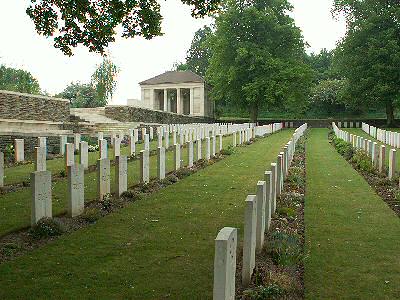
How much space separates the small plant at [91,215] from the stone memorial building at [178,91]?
49.8 meters

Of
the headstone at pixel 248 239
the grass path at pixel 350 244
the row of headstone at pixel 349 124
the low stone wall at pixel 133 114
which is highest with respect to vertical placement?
the low stone wall at pixel 133 114

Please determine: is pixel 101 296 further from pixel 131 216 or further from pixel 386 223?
pixel 386 223

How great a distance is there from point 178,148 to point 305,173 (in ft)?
11.8

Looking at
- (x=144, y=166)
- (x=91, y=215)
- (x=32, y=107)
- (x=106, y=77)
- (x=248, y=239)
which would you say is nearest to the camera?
(x=248, y=239)

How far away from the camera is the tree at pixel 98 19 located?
10188 mm

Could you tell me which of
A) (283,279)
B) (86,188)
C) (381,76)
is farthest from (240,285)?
(381,76)

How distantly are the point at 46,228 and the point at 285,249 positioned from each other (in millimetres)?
3200

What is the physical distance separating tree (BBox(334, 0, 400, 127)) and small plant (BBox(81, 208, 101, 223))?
116 feet

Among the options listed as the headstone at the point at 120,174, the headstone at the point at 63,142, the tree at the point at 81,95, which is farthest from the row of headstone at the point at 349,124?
the headstone at the point at 120,174

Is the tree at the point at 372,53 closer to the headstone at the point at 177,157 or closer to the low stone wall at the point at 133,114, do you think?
the low stone wall at the point at 133,114

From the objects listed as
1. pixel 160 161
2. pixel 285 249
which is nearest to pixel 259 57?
pixel 160 161

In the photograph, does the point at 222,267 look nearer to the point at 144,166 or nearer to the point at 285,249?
the point at 285,249

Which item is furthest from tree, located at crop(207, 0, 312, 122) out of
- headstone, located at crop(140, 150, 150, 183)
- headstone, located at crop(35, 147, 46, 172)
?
headstone, located at crop(35, 147, 46, 172)

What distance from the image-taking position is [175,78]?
59094 millimetres
